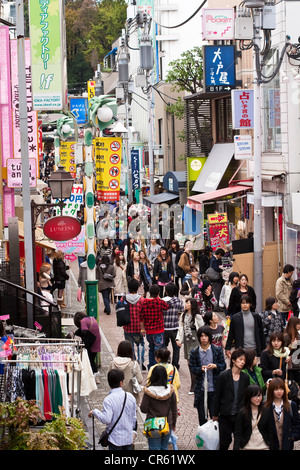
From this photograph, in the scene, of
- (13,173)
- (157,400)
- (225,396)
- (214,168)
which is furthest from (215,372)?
(214,168)

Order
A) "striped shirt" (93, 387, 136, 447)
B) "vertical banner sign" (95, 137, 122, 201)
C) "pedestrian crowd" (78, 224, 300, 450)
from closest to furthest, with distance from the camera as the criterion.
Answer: "pedestrian crowd" (78, 224, 300, 450), "striped shirt" (93, 387, 136, 447), "vertical banner sign" (95, 137, 122, 201)

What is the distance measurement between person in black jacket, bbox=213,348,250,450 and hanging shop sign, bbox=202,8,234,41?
18.3 metres

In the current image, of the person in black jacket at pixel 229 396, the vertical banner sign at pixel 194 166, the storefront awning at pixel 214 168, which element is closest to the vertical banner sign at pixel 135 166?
the vertical banner sign at pixel 194 166

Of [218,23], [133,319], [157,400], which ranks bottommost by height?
[157,400]

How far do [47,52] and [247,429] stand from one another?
8635mm

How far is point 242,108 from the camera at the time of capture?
80.6ft

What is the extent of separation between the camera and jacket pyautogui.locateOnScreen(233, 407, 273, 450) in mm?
9047

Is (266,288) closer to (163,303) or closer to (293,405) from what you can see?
(163,303)

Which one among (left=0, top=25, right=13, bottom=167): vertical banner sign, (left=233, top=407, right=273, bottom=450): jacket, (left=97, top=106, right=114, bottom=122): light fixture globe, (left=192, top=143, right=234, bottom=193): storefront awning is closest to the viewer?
(left=233, top=407, right=273, bottom=450): jacket

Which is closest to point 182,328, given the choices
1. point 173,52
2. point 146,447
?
point 146,447

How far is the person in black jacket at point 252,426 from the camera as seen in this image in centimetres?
908

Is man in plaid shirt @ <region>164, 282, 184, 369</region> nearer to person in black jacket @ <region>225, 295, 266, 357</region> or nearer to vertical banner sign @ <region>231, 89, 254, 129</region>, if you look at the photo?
person in black jacket @ <region>225, 295, 266, 357</region>

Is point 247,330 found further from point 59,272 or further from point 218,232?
point 218,232

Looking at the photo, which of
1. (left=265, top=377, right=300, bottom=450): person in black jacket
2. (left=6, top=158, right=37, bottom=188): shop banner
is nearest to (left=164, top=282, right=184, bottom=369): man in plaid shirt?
(left=265, top=377, right=300, bottom=450): person in black jacket
